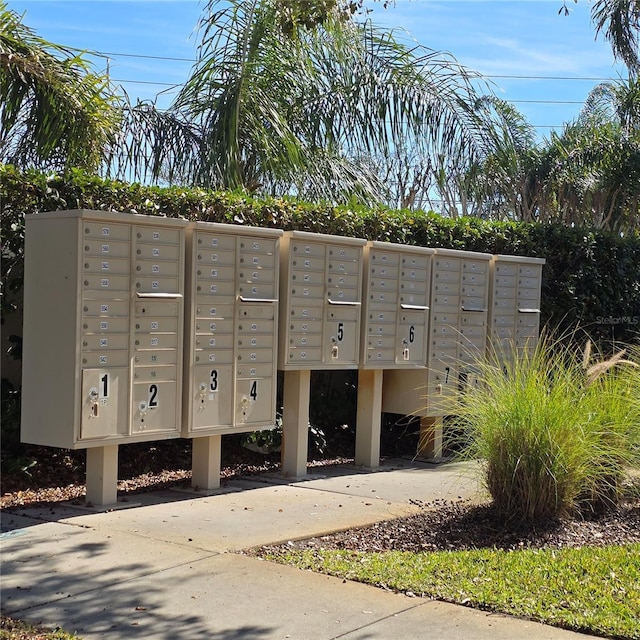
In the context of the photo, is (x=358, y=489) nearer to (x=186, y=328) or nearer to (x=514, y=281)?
(x=186, y=328)

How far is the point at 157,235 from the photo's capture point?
703 centimetres

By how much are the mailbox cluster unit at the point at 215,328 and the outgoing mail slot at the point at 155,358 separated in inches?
0.5

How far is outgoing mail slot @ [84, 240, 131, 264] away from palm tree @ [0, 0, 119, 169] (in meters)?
2.91

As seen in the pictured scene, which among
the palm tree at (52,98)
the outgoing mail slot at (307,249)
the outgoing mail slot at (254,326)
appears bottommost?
the outgoing mail slot at (254,326)

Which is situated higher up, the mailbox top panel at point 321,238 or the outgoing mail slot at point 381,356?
the mailbox top panel at point 321,238

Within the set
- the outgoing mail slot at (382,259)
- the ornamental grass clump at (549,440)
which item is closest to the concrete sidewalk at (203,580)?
the ornamental grass clump at (549,440)

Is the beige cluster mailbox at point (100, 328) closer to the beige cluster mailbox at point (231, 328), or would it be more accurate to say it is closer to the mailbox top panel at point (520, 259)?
the beige cluster mailbox at point (231, 328)

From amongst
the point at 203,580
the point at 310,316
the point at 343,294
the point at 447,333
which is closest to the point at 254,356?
the point at 310,316

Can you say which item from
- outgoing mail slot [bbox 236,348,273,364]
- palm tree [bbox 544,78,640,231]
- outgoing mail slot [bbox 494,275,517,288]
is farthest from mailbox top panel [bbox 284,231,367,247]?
palm tree [bbox 544,78,640,231]

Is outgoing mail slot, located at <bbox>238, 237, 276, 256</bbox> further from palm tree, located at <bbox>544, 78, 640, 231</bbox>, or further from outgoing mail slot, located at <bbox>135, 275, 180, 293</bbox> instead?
palm tree, located at <bbox>544, 78, 640, 231</bbox>

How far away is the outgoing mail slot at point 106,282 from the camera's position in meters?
6.61

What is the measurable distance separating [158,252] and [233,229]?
2.53ft

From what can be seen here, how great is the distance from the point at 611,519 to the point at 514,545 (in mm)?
1204

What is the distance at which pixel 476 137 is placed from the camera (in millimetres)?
13102
